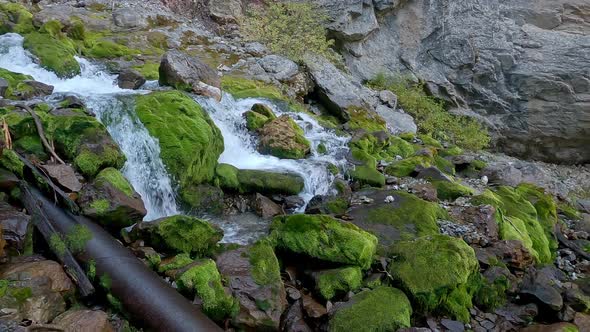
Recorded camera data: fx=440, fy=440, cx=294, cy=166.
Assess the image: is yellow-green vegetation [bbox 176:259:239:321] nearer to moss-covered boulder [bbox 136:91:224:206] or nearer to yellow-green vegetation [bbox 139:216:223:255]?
yellow-green vegetation [bbox 139:216:223:255]

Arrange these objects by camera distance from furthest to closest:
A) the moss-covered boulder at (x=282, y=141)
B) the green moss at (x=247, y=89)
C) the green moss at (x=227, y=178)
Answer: the green moss at (x=247, y=89)
the moss-covered boulder at (x=282, y=141)
the green moss at (x=227, y=178)

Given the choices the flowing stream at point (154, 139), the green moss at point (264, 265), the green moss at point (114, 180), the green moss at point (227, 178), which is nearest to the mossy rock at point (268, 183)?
the green moss at point (227, 178)

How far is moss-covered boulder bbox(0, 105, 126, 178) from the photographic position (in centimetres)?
694

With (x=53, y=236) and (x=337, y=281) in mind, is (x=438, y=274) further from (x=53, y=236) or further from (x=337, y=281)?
(x=53, y=236)

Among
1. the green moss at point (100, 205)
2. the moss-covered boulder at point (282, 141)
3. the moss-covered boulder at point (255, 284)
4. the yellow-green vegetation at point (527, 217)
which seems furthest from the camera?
the moss-covered boulder at point (282, 141)

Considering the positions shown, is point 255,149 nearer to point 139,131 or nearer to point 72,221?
point 139,131

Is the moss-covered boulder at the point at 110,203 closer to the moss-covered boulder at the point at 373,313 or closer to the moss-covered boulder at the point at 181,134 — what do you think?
the moss-covered boulder at the point at 181,134

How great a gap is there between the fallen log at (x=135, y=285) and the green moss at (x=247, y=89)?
28.3 feet

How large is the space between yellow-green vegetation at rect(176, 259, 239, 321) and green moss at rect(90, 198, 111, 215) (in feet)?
4.98

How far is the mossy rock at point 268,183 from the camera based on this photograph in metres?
9.16

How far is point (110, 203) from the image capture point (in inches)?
235

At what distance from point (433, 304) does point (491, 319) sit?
3.45 ft

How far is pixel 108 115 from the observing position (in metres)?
8.92

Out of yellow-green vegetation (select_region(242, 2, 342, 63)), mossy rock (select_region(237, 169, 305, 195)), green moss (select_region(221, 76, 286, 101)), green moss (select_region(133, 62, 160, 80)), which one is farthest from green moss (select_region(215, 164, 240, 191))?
yellow-green vegetation (select_region(242, 2, 342, 63))
